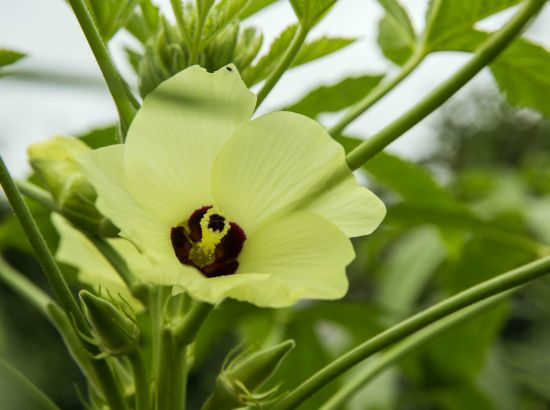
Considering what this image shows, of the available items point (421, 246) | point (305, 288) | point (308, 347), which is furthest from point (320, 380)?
point (421, 246)

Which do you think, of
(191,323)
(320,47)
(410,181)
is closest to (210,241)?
(191,323)

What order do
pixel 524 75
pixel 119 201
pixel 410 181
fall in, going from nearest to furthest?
pixel 119 201 → pixel 524 75 → pixel 410 181

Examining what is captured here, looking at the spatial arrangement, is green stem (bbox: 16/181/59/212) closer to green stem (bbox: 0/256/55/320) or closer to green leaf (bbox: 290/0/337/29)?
green stem (bbox: 0/256/55/320)

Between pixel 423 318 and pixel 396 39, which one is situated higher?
pixel 396 39

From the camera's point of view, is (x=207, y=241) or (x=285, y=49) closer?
(x=207, y=241)

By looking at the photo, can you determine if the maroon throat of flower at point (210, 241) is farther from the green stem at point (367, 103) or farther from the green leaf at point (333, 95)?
the green leaf at point (333, 95)

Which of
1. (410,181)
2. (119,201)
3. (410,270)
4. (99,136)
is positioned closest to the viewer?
(119,201)

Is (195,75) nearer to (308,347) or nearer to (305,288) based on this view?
(305,288)

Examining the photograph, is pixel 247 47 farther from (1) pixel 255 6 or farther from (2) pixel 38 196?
(2) pixel 38 196
